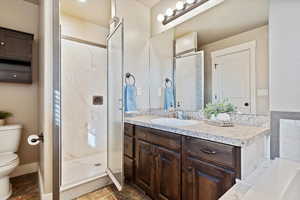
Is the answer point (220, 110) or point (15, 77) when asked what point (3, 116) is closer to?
point (15, 77)

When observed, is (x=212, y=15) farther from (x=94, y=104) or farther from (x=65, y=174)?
(x=65, y=174)

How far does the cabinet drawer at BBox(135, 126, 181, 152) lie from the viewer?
52.0 inches

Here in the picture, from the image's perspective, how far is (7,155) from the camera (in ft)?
5.88

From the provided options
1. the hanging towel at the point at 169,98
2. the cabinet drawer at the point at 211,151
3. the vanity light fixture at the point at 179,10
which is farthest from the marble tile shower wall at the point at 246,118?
the vanity light fixture at the point at 179,10

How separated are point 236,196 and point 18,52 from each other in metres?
2.76

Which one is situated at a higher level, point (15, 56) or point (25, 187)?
point (15, 56)

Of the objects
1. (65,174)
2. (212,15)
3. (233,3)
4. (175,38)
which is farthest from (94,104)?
(233,3)

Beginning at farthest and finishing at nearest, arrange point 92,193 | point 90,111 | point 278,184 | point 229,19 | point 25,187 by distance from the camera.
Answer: point 90,111 → point 25,187 → point 92,193 → point 229,19 → point 278,184

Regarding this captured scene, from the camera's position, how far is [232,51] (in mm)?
1512

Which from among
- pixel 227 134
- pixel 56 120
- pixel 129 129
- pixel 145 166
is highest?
pixel 56 120

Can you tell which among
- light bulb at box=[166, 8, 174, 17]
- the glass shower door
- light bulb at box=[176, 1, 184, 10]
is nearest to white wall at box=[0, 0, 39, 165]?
the glass shower door

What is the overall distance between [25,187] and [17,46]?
181cm

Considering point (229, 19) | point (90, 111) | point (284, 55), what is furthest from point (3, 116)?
point (284, 55)

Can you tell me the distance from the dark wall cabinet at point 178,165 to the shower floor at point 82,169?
0.49 meters
